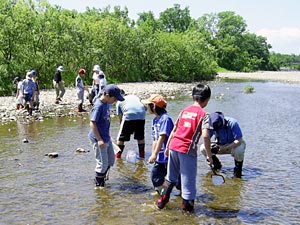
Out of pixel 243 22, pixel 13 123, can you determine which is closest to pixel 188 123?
pixel 13 123

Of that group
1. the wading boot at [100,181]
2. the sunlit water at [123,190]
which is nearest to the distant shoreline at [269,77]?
the sunlit water at [123,190]

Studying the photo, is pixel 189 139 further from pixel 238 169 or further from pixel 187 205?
pixel 238 169

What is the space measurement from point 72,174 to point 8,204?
1988 mm

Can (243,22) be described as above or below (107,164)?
above

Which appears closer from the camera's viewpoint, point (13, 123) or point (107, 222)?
point (107, 222)

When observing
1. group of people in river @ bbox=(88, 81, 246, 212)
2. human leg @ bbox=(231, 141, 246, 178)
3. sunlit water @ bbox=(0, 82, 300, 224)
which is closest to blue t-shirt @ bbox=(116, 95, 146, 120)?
sunlit water @ bbox=(0, 82, 300, 224)

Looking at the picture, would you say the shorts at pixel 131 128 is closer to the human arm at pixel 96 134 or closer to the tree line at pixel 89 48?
the human arm at pixel 96 134

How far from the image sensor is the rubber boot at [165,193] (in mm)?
6277

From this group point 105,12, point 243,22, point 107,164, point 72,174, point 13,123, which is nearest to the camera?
point 107,164

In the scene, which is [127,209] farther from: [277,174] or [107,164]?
[277,174]

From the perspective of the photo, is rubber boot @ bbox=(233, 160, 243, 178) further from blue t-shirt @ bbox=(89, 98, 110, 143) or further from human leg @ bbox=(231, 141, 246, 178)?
blue t-shirt @ bbox=(89, 98, 110, 143)

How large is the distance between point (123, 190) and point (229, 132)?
104 inches

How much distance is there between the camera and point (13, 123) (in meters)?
15.5

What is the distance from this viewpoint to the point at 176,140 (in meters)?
5.98
